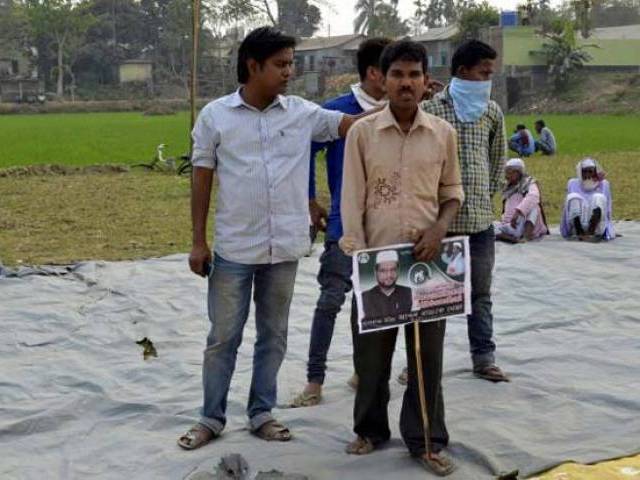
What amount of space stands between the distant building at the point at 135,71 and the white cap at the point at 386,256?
55974mm

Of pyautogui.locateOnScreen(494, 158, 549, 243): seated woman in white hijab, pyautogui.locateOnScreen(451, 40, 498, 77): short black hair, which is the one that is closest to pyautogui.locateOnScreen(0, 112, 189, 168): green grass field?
pyautogui.locateOnScreen(494, 158, 549, 243): seated woman in white hijab

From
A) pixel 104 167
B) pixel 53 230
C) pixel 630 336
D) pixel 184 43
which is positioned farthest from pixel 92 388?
pixel 184 43

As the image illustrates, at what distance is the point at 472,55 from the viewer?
3.77 m

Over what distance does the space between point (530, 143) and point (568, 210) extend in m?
9.18

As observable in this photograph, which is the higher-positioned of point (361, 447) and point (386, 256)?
point (386, 256)

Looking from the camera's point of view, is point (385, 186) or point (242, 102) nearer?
point (385, 186)

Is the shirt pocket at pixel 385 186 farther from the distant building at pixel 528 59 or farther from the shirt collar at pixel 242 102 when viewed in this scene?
the distant building at pixel 528 59

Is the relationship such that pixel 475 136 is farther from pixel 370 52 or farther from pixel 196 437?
pixel 196 437

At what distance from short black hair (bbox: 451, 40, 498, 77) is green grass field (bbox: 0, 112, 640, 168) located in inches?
555

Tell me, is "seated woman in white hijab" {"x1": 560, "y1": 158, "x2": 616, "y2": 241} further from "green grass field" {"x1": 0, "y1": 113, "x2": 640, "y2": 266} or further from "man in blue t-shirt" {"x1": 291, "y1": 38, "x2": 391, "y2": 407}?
"man in blue t-shirt" {"x1": 291, "y1": 38, "x2": 391, "y2": 407}

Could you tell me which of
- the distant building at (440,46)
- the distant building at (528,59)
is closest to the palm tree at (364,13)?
the distant building at (440,46)

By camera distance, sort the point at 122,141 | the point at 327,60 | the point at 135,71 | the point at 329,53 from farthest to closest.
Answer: the point at 329,53
the point at 135,71
the point at 327,60
the point at 122,141

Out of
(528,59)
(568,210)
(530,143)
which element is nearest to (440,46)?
(528,59)

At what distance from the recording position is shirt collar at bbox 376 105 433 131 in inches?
120
